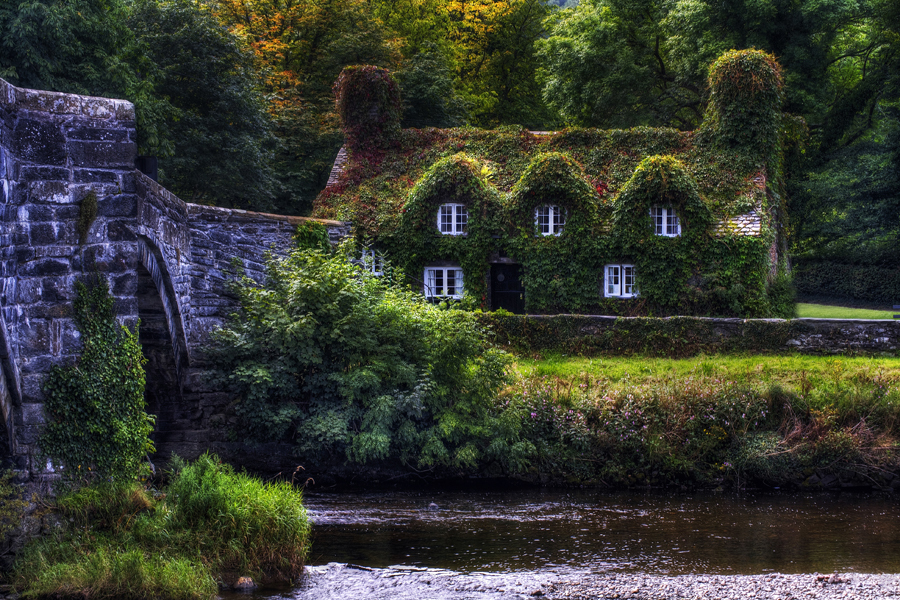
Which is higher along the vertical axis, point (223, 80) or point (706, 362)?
point (223, 80)

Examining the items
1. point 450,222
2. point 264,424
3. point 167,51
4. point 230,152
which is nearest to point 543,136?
point 450,222

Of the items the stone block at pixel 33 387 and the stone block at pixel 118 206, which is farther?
the stone block at pixel 118 206

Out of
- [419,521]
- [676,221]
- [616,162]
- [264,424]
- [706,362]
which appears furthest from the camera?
[616,162]

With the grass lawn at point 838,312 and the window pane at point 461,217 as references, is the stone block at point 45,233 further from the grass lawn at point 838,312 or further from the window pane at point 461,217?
the grass lawn at point 838,312

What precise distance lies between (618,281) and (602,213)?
6.77 ft

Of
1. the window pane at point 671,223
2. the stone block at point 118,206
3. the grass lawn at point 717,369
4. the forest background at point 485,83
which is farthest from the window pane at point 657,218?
the stone block at point 118,206

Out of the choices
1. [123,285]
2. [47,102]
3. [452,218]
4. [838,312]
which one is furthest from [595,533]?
[838,312]

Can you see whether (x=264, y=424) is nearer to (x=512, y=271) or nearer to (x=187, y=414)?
(x=187, y=414)

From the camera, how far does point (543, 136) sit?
2656 cm

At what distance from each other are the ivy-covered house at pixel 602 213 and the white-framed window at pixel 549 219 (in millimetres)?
35

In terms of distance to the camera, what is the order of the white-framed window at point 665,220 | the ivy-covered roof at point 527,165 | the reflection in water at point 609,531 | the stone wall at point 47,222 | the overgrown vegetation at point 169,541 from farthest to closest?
the ivy-covered roof at point 527,165 → the white-framed window at point 665,220 → the reflection in water at point 609,531 → the stone wall at point 47,222 → the overgrown vegetation at point 169,541

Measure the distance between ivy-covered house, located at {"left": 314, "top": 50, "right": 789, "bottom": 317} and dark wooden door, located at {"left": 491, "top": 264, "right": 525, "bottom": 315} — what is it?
43 millimetres

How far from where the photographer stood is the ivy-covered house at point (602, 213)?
22922mm

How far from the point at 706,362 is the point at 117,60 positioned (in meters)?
16.5
